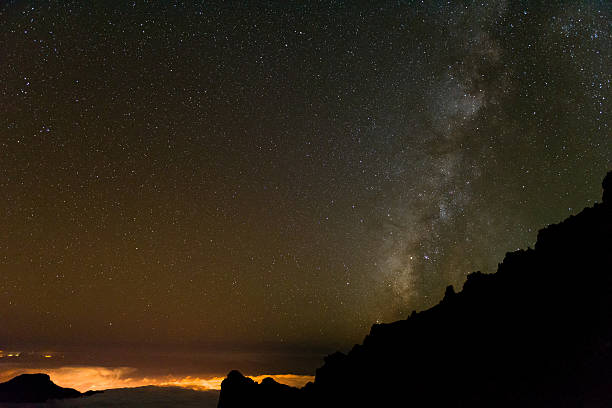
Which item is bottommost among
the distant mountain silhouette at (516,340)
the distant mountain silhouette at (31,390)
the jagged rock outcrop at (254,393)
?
the distant mountain silhouette at (31,390)

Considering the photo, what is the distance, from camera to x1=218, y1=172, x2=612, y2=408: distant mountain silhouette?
17.2m

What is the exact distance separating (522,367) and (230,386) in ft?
107

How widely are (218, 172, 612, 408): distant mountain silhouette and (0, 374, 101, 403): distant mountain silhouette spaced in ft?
514

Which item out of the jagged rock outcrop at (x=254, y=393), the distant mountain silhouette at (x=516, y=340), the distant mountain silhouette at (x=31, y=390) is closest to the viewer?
the distant mountain silhouette at (x=516, y=340)

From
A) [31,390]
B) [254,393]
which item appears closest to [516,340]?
[254,393]

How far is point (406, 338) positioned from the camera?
94.9 feet

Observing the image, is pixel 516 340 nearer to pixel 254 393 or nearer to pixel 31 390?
pixel 254 393

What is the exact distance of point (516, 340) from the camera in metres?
20.6

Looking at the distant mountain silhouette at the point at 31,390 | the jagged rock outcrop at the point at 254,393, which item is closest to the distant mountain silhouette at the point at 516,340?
the jagged rock outcrop at the point at 254,393

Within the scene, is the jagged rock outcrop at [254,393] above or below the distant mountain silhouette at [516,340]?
below

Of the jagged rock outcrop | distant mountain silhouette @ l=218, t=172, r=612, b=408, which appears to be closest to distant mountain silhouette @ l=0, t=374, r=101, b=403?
the jagged rock outcrop

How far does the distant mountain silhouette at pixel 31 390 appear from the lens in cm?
13975

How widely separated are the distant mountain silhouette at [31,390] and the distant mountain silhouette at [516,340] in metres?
157

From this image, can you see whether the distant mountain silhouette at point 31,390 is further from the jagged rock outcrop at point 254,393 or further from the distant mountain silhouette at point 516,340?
the distant mountain silhouette at point 516,340
